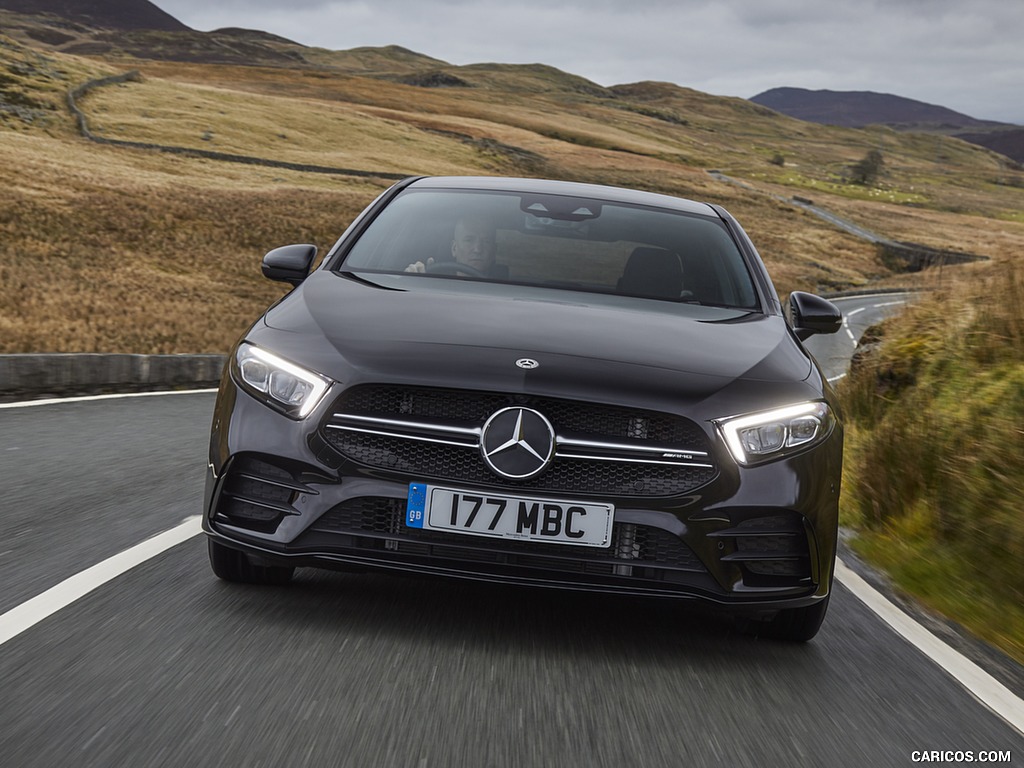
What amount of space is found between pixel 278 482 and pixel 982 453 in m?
3.84

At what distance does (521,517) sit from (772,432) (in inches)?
33.0

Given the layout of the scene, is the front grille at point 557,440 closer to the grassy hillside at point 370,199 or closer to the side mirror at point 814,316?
the side mirror at point 814,316

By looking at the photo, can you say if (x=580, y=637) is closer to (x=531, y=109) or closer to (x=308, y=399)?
(x=308, y=399)

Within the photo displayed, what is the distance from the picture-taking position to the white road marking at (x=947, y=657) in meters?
3.63

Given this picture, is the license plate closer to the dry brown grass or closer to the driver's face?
the driver's face

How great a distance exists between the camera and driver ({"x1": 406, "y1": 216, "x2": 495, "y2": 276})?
509 centimetres

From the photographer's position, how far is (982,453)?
19.7 feet

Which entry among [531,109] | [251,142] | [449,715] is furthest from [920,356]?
[531,109]

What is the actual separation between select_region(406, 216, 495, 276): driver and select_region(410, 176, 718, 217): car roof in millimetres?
466

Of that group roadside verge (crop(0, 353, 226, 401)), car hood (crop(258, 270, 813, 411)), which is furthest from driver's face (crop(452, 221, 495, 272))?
roadside verge (crop(0, 353, 226, 401))

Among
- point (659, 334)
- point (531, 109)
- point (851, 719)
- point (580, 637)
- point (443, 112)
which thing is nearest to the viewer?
point (851, 719)

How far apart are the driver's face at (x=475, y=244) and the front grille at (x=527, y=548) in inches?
67.5

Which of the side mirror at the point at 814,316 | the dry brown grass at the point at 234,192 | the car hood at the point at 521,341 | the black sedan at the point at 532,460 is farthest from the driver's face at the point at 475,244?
the dry brown grass at the point at 234,192

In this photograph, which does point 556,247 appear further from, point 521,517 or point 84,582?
point 84,582
